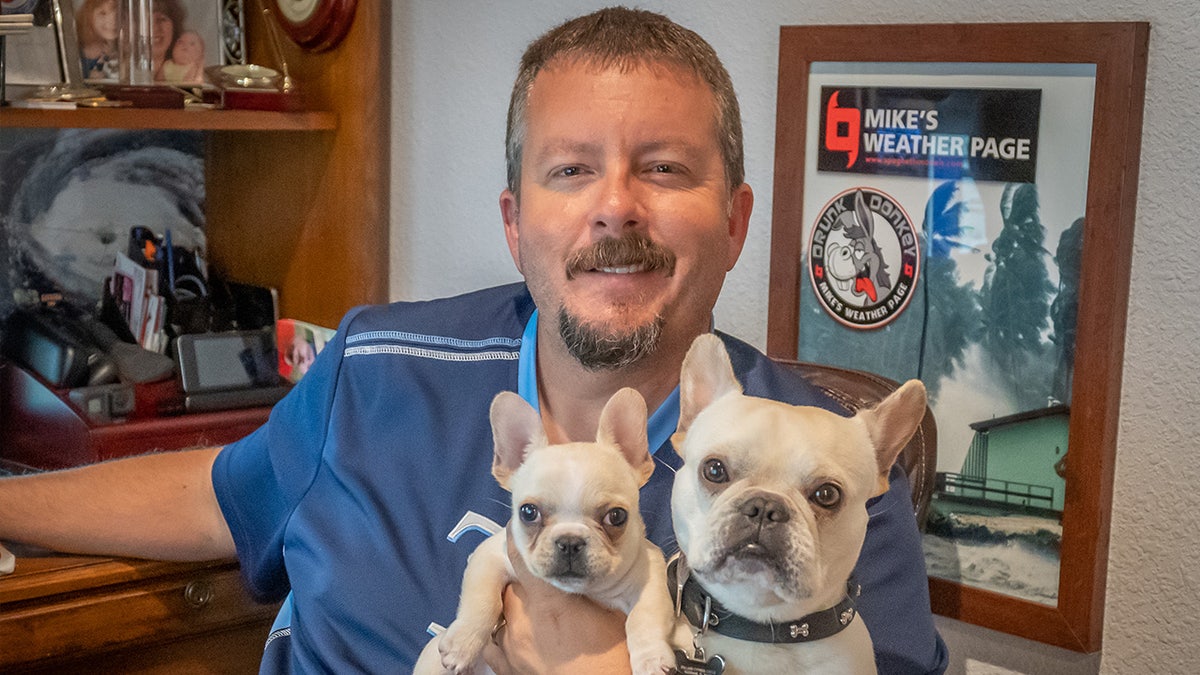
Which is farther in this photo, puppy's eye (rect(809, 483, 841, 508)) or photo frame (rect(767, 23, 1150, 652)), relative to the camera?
photo frame (rect(767, 23, 1150, 652))

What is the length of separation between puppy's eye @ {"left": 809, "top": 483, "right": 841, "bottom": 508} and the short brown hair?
0.43 m

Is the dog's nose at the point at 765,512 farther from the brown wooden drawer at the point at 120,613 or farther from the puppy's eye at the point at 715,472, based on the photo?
the brown wooden drawer at the point at 120,613

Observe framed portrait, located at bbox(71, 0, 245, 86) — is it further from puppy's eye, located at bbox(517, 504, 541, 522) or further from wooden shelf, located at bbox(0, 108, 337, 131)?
puppy's eye, located at bbox(517, 504, 541, 522)

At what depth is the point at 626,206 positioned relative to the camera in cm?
92

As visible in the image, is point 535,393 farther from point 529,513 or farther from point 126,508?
point 126,508

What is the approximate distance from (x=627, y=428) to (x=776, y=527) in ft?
0.52

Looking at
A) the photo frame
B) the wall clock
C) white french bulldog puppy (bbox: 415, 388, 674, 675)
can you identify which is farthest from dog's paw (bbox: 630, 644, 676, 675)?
the wall clock

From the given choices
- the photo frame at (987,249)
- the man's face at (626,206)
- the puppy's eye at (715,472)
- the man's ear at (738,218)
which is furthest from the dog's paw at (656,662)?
the photo frame at (987,249)

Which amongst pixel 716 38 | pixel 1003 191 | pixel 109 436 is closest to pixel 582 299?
pixel 1003 191

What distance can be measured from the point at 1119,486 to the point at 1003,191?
344 millimetres

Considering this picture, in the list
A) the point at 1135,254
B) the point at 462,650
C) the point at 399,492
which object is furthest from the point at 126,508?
the point at 1135,254

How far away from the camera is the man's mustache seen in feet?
2.98

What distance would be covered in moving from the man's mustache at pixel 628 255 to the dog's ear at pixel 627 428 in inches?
6.1

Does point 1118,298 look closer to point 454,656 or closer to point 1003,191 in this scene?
point 1003,191
